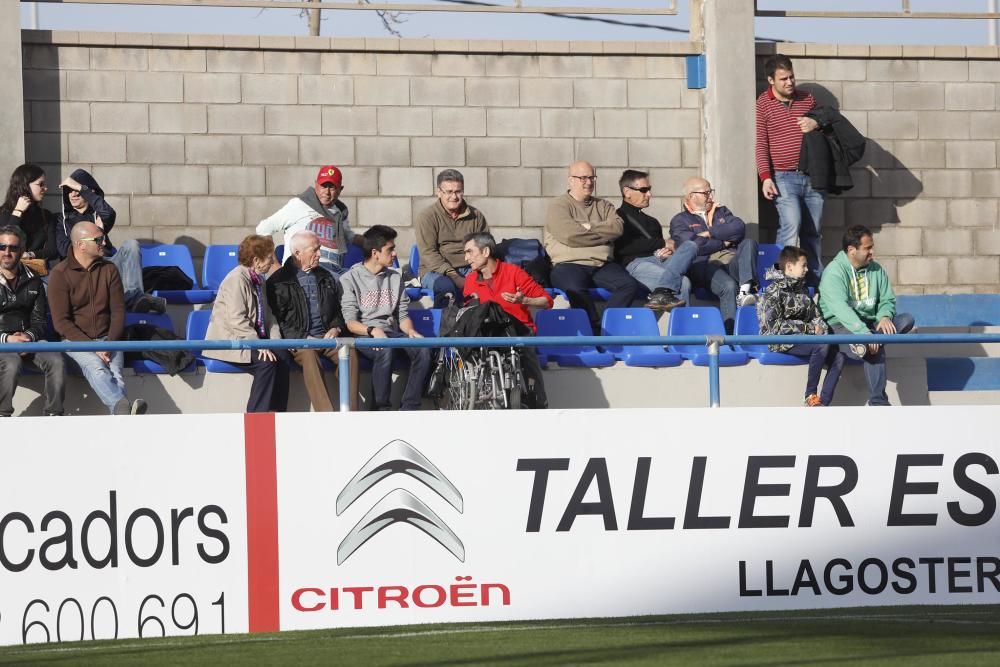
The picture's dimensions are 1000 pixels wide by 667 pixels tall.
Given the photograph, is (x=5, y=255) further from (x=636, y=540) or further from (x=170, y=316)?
(x=636, y=540)

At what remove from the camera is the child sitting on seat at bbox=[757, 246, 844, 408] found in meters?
10.7

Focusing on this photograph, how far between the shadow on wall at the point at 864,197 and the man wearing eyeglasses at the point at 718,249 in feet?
6.41

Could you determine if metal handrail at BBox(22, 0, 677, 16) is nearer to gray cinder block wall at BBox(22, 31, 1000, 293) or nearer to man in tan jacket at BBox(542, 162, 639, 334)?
gray cinder block wall at BBox(22, 31, 1000, 293)

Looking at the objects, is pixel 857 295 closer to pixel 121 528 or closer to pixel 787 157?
pixel 787 157

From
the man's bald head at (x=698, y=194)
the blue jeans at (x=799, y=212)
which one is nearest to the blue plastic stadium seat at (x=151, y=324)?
the man's bald head at (x=698, y=194)

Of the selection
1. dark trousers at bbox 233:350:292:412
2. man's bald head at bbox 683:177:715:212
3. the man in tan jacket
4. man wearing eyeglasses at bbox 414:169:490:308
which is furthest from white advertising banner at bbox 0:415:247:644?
man's bald head at bbox 683:177:715:212

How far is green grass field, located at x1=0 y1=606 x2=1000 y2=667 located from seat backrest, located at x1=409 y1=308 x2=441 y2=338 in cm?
392

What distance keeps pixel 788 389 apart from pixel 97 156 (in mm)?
6511

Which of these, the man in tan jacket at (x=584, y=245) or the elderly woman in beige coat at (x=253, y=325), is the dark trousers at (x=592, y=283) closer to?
the man in tan jacket at (x=584, y=245)

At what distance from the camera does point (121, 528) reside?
7.39 metres

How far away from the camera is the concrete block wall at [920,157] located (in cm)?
1491

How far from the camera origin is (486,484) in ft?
25.3

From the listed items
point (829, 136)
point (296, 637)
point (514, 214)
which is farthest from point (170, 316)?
point (829, 136)

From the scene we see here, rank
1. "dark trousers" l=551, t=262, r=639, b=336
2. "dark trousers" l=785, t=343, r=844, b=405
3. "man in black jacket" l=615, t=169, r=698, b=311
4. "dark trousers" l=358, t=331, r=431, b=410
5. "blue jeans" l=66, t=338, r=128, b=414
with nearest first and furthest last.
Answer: "blue jeans" l=66, t=338, r=128, b=414 < "dark trousers" l=358, t=331, r=431, b=410 < "dark trousers" l=785, t=343, r=844, b=405 < "dark trousers" l=551, t=262, r=639, b=336 < "man in black jacket" l=615, t=169, r=698, b=311
